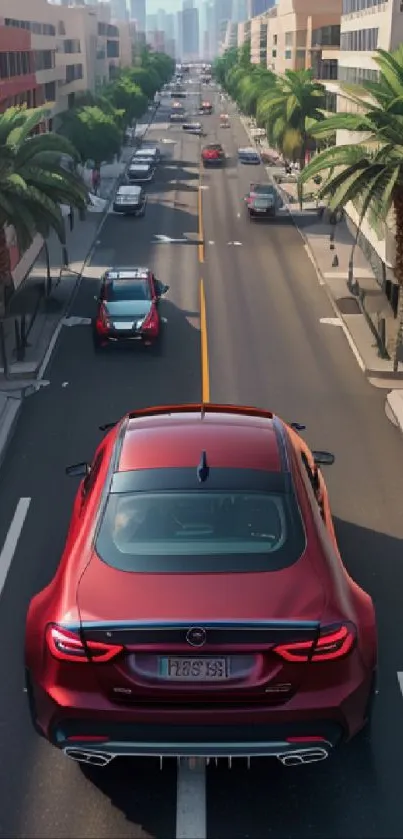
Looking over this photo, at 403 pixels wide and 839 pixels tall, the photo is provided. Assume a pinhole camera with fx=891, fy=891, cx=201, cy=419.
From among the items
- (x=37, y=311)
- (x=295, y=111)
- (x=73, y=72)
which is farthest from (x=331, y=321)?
(x=73, y=72)

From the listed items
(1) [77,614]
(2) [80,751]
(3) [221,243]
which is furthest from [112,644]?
(3) [221,243]

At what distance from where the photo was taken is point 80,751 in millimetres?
5746

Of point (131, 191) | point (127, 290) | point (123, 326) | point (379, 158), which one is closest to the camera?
point (379, 158)

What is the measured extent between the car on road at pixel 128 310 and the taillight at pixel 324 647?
1594cm

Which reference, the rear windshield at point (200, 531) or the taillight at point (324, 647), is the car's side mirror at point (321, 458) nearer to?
the rear windshield at point (200, 531)

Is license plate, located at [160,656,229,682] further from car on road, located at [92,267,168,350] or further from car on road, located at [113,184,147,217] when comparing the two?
car on road, located at [113,184,147,217]

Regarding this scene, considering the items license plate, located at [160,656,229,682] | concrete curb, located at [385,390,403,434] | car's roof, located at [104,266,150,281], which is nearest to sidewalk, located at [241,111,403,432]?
concrete curb, located at [385,390,403,434]

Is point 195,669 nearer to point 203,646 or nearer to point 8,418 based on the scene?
point 203,646

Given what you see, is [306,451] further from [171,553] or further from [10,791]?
[10,791]

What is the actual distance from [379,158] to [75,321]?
1021 cm

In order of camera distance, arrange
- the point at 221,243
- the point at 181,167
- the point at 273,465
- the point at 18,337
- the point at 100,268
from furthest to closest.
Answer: the point at 181,167 < the point at 221,243 < the point at 100,268 < the point at 18,337 < the point at 273,465

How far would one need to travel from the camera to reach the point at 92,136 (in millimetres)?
54125

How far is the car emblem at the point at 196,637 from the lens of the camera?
5.46m

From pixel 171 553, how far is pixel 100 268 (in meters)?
28.6
